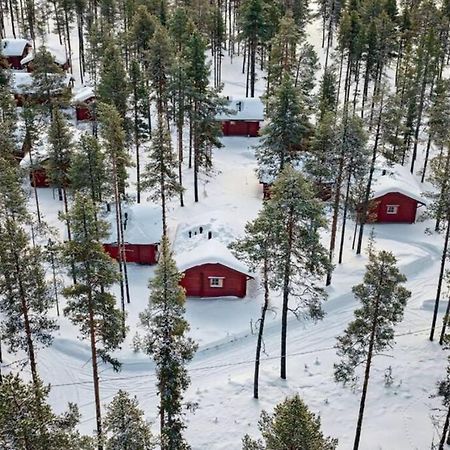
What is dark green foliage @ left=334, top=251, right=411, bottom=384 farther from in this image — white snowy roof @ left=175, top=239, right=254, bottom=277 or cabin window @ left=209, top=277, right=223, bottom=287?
cabin window @ left=209, top=277, right=223, bottom=287

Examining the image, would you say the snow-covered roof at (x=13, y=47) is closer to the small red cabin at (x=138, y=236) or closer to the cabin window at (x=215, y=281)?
the small red cabin at (x=138, y=236)

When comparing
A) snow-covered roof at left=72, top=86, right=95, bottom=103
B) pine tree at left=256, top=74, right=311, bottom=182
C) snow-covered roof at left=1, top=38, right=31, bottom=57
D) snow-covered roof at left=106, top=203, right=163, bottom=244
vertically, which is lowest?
snow-covered roof at left=106, top=203, right=163, bottom=244

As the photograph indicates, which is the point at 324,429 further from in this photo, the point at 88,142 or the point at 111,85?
the point at 111,85

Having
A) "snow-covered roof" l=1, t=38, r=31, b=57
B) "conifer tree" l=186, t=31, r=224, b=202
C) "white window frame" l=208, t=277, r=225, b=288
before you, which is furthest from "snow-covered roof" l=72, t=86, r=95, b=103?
"white window frame" l=208, t=277, r=225, b=288

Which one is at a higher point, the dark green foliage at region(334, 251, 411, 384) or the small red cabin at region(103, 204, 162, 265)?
the dark green foliage at region(334, 251, 411, 384)

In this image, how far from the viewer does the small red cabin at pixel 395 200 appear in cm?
4738

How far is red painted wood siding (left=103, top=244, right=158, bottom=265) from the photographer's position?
41.5m

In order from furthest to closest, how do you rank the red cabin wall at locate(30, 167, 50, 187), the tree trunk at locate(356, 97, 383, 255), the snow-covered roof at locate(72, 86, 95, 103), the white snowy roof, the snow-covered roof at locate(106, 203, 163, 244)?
the snow-covered roof at locate(72, 86, 95, 103) → the red cabin wall at locate(30, 167, 50, 187) → the snow-covered roof at locate(106, 203, 163, 244) → the tree trunk at locate(356, 97, 383, 255) → the white snowy roof

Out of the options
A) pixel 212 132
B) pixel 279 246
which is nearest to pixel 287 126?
pixel 212 132

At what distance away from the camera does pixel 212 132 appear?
49.2m

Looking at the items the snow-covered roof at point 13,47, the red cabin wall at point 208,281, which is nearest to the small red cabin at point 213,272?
the red cabin wall at point 208,281

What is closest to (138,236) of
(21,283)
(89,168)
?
(89,168)

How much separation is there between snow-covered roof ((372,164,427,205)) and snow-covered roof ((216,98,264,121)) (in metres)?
16.8

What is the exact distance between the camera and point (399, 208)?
48312mm
